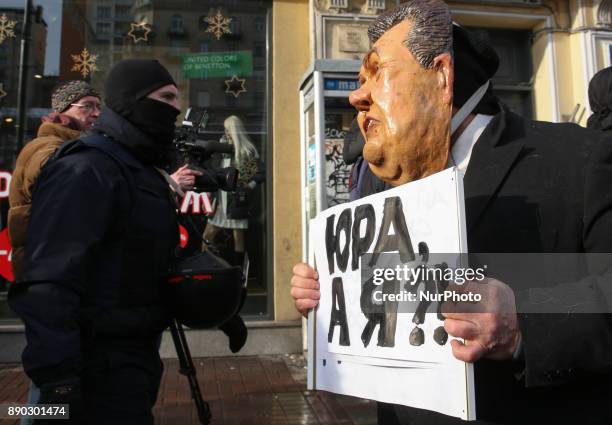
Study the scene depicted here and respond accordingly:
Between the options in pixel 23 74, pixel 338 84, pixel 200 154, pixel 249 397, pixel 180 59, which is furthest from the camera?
pixel 180 59

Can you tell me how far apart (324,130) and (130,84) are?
3216 millimetres

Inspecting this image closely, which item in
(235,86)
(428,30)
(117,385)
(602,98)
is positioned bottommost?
(117,385)

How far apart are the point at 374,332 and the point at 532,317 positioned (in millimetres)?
392

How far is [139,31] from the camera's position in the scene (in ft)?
20.6

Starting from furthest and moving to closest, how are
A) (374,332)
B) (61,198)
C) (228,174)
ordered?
1. (228,174)
2. (61,198)
3. (374,332)

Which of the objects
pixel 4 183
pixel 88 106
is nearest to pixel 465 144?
pixel 88 106

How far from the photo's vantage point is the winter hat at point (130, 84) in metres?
2.08

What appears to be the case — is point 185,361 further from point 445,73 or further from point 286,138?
point 286,138

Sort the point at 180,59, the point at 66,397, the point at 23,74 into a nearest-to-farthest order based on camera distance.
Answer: the point at 66,397
the point at 23,74
the point at 180,59

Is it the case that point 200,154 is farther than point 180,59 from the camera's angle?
No

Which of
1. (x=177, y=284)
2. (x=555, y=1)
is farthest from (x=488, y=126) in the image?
(x=555, y=1)

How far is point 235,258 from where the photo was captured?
625 cm

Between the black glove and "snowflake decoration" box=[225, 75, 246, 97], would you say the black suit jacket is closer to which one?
the black glove

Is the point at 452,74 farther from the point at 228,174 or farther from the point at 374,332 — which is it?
the point at 228,174
